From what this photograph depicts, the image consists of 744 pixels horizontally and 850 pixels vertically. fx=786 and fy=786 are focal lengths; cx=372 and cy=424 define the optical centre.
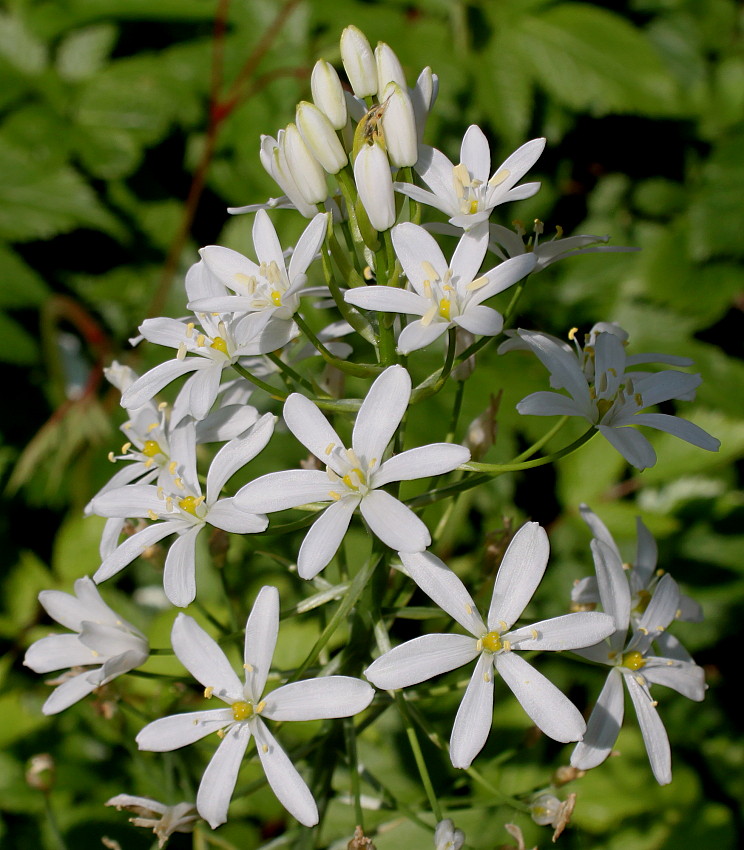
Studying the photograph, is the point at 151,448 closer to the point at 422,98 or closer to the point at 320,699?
the point at 320,699

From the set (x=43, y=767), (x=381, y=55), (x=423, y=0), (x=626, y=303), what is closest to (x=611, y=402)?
(x=381, y=55)

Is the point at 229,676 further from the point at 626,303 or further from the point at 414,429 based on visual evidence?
the point at 626,303

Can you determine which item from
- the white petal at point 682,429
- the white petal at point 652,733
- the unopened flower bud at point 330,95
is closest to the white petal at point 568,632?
the white petal at point 652,733

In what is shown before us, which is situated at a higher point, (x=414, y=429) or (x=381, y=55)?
(x=381, y=55)

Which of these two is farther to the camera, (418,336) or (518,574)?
(518,574)

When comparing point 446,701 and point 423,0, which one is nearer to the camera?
point 446,701

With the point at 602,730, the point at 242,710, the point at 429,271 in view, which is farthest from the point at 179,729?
the point at 429,271

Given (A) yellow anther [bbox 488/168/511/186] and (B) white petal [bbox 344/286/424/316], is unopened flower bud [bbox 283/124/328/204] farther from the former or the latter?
(A) yellow anther [bbox 488/168/511/186]
